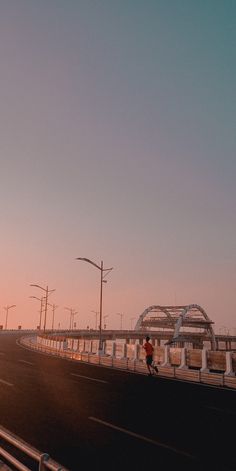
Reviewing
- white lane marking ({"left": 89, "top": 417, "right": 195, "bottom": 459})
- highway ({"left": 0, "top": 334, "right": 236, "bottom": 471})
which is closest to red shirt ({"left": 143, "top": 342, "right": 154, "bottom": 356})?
highway ({"left": 0, "top": 334, "right": 236, "bottom": 471})

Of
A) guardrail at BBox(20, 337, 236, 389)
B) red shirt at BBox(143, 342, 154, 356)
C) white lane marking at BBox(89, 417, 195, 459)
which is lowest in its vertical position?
white lane marking at BBox(89, 417, 195, 459)

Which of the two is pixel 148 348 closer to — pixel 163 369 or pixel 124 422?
pixel 163 369

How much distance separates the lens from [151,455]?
876 centimetres

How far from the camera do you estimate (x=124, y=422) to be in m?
11.7

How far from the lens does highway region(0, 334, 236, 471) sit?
8547 millimetres

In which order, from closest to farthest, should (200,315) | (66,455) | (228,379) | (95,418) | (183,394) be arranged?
1. (66,455)
2. (95,418)
3. (183,394)
4. (228,379)
5. (200,315)

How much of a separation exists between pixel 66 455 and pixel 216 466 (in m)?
3.20

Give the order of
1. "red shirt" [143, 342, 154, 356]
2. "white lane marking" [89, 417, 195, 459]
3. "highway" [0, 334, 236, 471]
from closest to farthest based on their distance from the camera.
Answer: "highway" [0, 334, 236, 471]
"white lane marking" [89, 417, 195, 459]
"red shirt" [143, 342, 154, 356]

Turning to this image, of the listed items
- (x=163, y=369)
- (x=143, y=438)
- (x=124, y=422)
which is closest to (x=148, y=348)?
(x=163, y=369)

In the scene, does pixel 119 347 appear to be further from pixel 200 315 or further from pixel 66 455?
pixel 200 315

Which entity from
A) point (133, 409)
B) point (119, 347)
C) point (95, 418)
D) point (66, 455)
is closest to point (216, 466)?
point (66, 455)

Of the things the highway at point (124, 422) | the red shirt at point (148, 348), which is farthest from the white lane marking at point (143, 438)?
the red shirt at point (148, 348)

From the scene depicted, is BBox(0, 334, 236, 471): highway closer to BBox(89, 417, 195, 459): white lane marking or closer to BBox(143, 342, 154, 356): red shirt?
BBox(89, 417, 195, 459): white lane marking

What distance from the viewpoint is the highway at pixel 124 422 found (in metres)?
8.55
